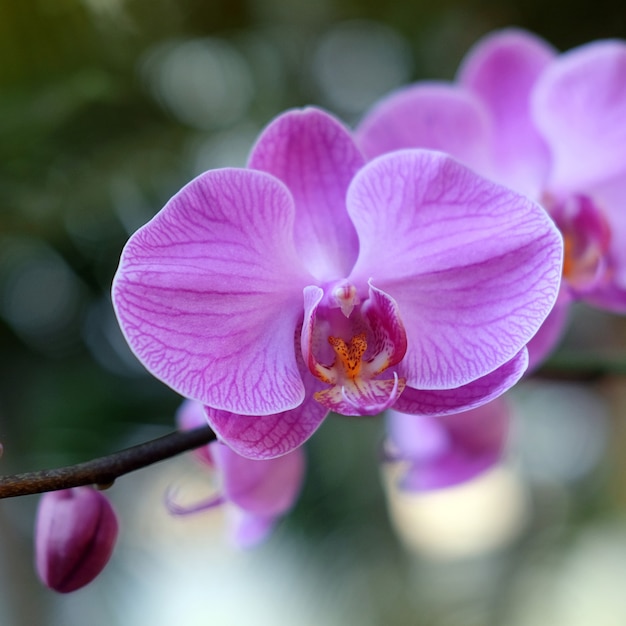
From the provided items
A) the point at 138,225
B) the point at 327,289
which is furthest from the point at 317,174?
the point at 138,225

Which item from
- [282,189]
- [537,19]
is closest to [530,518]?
[537,19]

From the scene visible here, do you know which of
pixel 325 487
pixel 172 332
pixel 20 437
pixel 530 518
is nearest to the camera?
pixel 172 332

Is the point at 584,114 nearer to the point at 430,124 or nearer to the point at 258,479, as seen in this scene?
the point at 430,124

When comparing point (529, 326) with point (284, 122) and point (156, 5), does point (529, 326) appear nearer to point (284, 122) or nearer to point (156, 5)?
point (284, 122)

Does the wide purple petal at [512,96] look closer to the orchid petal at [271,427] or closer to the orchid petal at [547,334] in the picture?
the orchid petal at [547,334]

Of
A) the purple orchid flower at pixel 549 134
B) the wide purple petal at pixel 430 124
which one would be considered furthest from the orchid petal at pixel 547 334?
the wide purple petal at pixel 430 124
